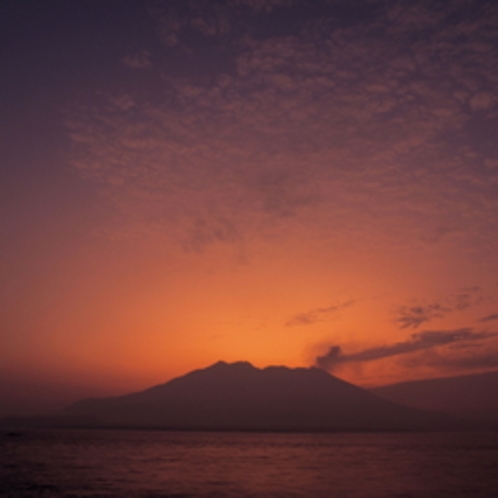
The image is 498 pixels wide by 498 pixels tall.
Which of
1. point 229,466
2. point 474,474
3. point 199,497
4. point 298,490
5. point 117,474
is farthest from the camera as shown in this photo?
point 229,466

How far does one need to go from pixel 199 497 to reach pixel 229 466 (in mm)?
22943

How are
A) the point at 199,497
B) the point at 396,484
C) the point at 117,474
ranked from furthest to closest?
the point at 117,474
the point at 396,484
the point at 199,497

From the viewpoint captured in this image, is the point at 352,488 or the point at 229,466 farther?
the point at 229,466

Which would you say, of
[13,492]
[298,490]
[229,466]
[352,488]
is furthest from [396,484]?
[13,492]

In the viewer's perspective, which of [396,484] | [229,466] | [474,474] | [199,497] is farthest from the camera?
[229,466]

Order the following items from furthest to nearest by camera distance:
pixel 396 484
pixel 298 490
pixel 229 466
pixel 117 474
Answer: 1. pixel 229 466
2. pixel 117 474
3. pixel 396 484
4. pixel 298 490

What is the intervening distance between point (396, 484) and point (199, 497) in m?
15.9

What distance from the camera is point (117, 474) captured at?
150 feet

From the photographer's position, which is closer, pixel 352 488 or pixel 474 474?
pixel 352 488

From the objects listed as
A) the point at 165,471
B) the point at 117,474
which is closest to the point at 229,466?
the point at 165,471

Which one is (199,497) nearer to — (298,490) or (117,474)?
(298,490)

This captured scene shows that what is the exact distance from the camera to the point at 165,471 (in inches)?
1909

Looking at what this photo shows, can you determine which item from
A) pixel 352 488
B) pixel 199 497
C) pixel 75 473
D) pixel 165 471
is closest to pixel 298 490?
pixel 352 488

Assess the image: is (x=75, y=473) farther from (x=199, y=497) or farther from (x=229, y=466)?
(x=199, y=497)
